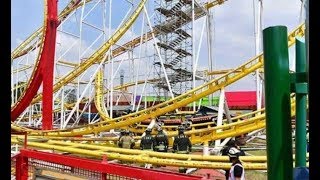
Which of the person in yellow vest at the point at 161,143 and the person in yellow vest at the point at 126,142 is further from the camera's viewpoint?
the person in yellow vest at the point at 126,142

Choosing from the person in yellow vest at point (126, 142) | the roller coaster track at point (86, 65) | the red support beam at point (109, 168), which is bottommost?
the person in yellow vest at point (126, 142)

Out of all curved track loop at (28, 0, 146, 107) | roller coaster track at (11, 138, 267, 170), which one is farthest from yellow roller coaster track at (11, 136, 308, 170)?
curved track loop at (28, 0, 146, 107)

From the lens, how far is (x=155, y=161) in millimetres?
6125

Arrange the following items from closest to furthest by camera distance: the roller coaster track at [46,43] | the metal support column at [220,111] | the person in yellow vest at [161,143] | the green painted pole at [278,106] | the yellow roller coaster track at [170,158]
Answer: the green painted pole at [278,106] < the yellow roller coaster track at [170,158] < the person in yellow vest at [161,143] < the metal support column at [220,111] < the roller coaster track at [46,43]

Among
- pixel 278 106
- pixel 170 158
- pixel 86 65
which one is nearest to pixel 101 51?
pixel 86 65

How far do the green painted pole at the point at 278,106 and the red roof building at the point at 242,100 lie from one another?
30233mm

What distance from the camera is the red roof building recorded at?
32750mm

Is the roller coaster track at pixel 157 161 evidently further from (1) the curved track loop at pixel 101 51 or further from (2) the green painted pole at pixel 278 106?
(1) the curved track loop at pixel 101 51

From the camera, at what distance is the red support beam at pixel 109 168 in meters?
3.49

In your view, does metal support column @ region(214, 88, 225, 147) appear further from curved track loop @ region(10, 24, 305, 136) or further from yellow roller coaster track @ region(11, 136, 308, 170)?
yellow roller coaster track @ region(11, 136, 308, 170)

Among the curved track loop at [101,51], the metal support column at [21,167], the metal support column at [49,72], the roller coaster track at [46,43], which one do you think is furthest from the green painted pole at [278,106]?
the curved track loop at [101,51]

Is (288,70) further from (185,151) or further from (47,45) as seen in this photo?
(47,45)

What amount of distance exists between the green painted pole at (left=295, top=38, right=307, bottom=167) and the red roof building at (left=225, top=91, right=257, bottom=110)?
29.8 m

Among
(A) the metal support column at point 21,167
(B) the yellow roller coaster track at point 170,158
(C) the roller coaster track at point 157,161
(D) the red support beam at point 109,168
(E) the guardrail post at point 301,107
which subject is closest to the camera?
(E) the guardrail post at point 301,107
